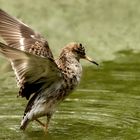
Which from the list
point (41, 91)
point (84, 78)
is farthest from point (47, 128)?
point (84, 78)

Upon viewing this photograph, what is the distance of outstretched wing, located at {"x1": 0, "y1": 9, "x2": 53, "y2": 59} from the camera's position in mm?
9508

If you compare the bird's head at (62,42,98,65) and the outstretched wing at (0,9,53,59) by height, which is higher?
the outstretched wing at (0,9,53,59)

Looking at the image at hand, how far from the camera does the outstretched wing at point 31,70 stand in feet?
26.8

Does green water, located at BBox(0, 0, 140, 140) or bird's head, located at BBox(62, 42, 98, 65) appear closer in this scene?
green water, located at BBox(0, 0, 140, 140)

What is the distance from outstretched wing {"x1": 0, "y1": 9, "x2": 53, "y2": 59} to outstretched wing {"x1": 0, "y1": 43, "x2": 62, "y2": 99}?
52cm

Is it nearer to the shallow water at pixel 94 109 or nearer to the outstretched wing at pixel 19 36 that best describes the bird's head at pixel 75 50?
the outstretched wing at pixel 19 36

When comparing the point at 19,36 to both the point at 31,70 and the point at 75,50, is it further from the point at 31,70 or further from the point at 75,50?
the point at 31,70

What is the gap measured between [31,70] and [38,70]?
0.26 feet

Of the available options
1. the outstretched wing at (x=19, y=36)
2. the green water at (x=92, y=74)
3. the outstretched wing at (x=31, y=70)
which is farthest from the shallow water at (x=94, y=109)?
the outstretched wing at (x=19, y=36)

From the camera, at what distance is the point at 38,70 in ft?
28.3

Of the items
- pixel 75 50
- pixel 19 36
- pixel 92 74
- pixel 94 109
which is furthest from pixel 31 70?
pixel 92 74

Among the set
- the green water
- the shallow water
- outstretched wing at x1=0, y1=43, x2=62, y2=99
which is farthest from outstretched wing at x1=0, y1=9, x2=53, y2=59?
the shallow water

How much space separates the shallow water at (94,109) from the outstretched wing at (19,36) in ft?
2.77

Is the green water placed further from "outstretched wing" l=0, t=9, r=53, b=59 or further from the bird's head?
the bird's head
